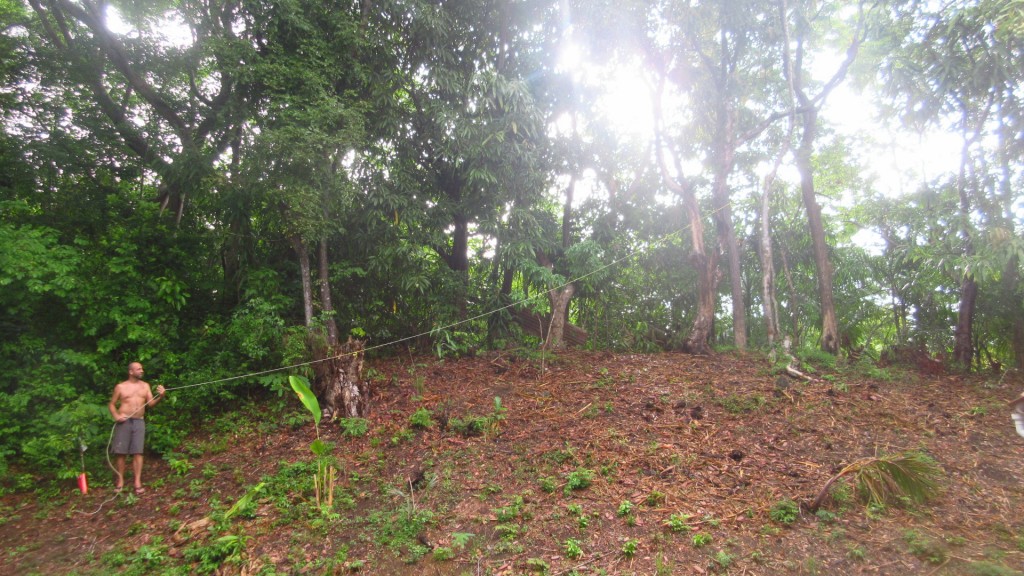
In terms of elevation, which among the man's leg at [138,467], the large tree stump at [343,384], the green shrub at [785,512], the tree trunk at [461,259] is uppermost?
the tree trunk at [461,259]

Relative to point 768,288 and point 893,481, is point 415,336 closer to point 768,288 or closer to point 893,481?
point 768,288

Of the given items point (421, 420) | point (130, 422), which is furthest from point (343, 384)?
point (130, 422)

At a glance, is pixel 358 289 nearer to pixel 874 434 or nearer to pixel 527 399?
pixel 527 399

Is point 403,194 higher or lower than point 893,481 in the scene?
higher

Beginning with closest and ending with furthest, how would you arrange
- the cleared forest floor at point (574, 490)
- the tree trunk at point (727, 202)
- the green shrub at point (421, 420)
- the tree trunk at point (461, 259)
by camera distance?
1. the cleared forest floor at point (574, 490)
2. the green shrub at point (421, 420)
3. the tree trunk at point (461, 259)
4. the tree trunk at point (727, 202)

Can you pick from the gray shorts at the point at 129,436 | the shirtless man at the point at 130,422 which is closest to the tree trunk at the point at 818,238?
the shirtless man at the point at 130,422

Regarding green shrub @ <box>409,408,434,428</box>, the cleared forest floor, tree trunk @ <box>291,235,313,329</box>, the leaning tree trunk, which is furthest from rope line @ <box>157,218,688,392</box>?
the leaning tree trunk

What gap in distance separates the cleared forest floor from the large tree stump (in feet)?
0.85

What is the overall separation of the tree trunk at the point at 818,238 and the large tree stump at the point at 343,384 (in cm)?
782

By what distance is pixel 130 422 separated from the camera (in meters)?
5.36

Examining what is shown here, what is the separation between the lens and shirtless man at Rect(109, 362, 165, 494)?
5.29m

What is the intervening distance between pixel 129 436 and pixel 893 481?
742 centimetres

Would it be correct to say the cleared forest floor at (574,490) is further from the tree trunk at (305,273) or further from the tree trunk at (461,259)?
the tree trunk at (461,259)

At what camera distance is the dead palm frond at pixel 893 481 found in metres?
4.04
